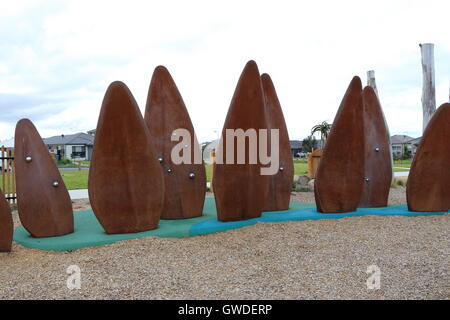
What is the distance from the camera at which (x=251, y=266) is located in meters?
4.93

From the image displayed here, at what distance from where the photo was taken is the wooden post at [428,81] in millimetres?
13508

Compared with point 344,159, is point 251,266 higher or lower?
lower

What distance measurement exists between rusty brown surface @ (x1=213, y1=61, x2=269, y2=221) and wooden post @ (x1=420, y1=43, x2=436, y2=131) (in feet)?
29.3

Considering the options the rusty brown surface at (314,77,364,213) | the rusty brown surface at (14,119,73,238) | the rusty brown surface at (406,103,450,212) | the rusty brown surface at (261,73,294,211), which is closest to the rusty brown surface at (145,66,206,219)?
the rusty brown surface at (261,73,294,211)

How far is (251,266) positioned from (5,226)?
333cm

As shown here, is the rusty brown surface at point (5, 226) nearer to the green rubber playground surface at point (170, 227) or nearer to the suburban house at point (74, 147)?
the green rubber playground surface at point (170, 227)

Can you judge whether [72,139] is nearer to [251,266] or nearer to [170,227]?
[170,227]

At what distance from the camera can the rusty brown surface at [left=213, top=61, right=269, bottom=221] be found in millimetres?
6766

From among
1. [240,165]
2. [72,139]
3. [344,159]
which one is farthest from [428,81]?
[72,139]

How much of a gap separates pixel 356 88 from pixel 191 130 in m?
3.12

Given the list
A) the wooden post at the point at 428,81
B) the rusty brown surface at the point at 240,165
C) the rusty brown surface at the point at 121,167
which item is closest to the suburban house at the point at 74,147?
the wooden post at the point at 428,81

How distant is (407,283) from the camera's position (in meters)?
4.34
